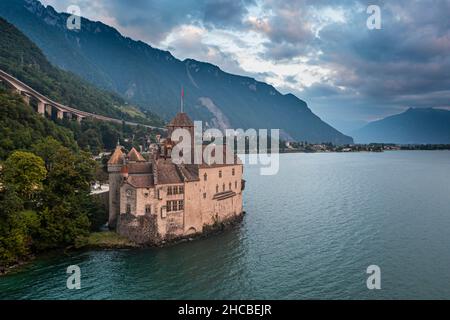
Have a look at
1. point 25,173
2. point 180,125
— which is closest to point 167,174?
point 180,125

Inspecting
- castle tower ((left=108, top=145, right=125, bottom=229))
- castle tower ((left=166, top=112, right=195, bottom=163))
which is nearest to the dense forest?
castle tower ((left=108, top=145, right=125, bottom=229))

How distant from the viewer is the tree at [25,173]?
50156 mm

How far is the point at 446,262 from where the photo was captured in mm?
46062

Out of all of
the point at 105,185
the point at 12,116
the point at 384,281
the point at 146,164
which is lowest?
the point at 384,281

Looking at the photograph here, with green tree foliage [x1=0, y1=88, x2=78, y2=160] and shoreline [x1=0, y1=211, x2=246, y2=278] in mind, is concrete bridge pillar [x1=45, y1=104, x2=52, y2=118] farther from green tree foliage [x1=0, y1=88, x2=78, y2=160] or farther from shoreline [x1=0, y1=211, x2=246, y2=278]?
shoreline [x1=0, y1=211, x2=246, y2=278]

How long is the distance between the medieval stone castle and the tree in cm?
938

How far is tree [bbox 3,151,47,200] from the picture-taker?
50.2m

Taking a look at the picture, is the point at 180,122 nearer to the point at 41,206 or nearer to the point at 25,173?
the point at 25,173

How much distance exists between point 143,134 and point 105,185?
282 ft

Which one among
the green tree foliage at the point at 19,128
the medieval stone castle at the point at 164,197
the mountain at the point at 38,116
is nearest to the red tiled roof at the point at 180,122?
the medieval stone castle at the point at 164,197
